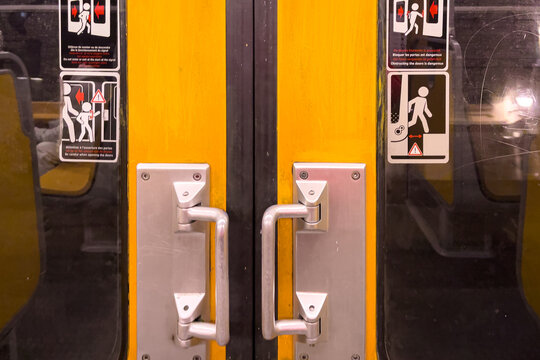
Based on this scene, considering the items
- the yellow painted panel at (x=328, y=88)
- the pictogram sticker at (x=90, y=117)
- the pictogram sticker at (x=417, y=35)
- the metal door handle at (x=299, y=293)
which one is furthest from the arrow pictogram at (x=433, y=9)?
the pictogram sticker at (x=90, y=117)

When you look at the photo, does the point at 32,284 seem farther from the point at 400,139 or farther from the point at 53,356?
the point at 400,139

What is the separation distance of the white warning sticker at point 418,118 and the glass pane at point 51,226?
0.66 meters

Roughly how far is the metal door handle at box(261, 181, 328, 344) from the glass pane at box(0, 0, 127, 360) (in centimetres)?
37

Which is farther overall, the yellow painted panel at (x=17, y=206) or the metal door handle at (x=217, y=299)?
the yellow painted panel at (x=17, y=206)

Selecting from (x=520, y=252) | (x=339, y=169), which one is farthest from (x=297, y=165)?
(x=520, y=252)

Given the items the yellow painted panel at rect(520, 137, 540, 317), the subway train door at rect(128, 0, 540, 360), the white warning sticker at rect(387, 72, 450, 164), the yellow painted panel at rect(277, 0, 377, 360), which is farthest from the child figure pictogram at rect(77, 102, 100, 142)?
the yellow painted panel at rect(520, 137, 540, 317)

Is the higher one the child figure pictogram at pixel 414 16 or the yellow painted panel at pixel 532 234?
the child figure pictogram at pixel 414 16

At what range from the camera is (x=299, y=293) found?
107 cm

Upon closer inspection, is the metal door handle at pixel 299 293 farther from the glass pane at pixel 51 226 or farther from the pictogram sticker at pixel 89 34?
the pictogram sticker at pixel 89 34

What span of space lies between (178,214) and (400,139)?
0.56 m

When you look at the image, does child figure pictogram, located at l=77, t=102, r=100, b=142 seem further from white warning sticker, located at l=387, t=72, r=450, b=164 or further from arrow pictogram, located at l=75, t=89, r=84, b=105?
white warning sticker, located at l=387, t=72, r=450, b=164

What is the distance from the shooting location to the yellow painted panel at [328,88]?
1.05 meters

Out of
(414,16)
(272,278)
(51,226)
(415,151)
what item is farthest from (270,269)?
(414,16)

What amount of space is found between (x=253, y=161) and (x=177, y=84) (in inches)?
10.2
